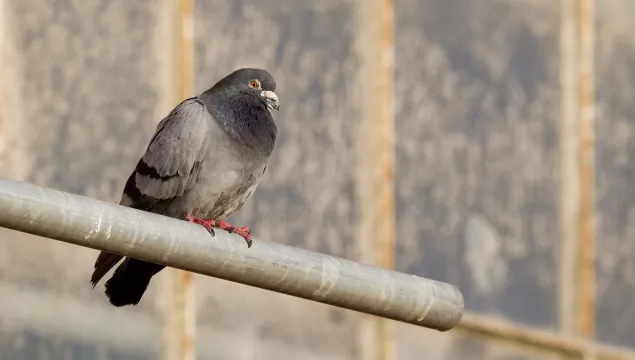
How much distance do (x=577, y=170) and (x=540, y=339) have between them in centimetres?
139

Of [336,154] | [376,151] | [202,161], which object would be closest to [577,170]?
[376,151]

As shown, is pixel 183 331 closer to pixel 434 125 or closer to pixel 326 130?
pixel 326 130

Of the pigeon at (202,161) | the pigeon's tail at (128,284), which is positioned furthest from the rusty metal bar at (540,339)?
the pigeon's tail at (128,284)

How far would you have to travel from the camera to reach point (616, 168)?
14398mm

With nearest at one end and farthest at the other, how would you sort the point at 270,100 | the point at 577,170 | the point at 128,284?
the point at 128,284
the point at 270,100
the point at 577,170

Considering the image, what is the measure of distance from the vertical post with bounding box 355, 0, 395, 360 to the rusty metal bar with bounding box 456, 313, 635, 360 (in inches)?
32.7

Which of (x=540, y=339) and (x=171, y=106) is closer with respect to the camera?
(x=171, y=106)

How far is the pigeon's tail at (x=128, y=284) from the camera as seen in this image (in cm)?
838

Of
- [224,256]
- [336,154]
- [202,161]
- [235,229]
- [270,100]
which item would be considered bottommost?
[336,154]

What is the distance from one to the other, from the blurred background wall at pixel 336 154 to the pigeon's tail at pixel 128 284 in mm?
1937

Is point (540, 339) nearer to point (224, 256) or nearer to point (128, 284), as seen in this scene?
point (128, 284)

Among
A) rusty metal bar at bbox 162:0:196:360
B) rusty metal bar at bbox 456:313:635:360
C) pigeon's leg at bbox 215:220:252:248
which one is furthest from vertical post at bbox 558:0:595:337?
pigeon's leg at bbox 215:220:252:248

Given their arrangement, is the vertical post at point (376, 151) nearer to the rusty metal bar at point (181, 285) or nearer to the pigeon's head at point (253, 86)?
Result: the rusty metal bar at point (181, 285)

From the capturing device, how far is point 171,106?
11047 mm
